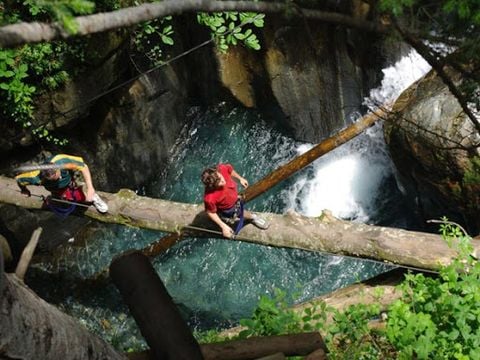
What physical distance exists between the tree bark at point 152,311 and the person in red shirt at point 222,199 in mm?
2230

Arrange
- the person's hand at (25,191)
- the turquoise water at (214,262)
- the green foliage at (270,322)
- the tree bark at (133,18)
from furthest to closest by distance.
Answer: the turquoise water at (214,262), the person's hand at (25,191), the green foliage at (270,322), the tree bark at (133,18)

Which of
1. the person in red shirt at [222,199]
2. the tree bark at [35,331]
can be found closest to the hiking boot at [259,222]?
the person in red shirt at [222,199]

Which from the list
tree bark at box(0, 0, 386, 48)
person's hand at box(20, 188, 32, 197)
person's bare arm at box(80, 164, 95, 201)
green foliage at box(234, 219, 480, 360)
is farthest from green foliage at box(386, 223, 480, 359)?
person's hand at box(20, 188, 32, 197)

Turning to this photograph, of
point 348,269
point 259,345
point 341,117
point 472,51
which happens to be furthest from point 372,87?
point 259,345

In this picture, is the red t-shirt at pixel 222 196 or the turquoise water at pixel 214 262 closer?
the red t-shirt at pixel 222 196

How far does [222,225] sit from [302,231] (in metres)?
1.06

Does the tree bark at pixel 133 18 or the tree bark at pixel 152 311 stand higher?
the tree bark at pixel 133 18

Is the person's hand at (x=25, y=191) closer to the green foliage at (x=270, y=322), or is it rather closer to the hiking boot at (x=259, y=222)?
the hiking boot at (x=259, y=222)

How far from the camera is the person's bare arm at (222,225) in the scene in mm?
5629

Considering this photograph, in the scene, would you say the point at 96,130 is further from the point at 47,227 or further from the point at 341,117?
the point at 341,117

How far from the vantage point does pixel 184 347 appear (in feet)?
9.52

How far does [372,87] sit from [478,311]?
22.3 feet

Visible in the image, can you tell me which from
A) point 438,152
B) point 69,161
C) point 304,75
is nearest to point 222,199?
point 69,161

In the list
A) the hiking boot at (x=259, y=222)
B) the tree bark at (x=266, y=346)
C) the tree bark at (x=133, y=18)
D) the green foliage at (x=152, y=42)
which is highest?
the green foliage at (x=152, y=42)
